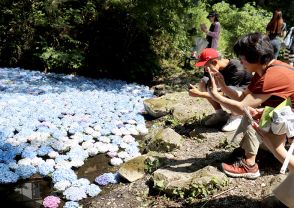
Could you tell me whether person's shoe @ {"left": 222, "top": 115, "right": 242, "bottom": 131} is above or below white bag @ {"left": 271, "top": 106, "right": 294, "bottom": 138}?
below

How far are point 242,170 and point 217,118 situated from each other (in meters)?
1.77

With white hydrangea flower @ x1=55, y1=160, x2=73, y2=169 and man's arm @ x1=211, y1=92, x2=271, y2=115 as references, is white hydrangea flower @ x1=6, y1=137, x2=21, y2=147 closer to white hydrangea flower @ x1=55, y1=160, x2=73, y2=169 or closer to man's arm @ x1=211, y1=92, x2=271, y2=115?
white hydrangea flower @ x1=55, y1=160, x2=73, y2=169

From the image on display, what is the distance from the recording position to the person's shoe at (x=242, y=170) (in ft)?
13.8

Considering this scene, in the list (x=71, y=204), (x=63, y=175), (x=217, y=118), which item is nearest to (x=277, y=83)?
(x=71, y=204)

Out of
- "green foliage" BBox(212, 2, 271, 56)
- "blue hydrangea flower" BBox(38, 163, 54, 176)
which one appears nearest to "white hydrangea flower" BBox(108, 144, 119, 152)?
"blue hydrangea flower" BBox(38, 163, 54, 176)

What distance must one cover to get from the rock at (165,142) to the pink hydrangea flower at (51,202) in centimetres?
170

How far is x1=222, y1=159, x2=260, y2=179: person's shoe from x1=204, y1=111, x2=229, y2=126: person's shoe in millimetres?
1649

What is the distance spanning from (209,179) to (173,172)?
0.53 metres

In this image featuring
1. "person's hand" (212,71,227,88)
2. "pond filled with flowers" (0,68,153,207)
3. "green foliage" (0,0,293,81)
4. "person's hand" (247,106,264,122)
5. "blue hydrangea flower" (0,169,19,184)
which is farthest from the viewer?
"green foliage" (0,0,293,81)

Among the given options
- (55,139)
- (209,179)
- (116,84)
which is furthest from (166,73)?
(209,179)

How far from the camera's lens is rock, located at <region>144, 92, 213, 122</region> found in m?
6.84

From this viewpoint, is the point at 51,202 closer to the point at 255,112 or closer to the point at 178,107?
the point at 255,112

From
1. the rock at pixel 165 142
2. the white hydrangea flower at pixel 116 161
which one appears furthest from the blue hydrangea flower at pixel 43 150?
the rock at pixel 165 142

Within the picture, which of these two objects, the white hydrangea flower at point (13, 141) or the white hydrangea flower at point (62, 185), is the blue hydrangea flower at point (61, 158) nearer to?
the white hydrangea flower at point (62, 185)
